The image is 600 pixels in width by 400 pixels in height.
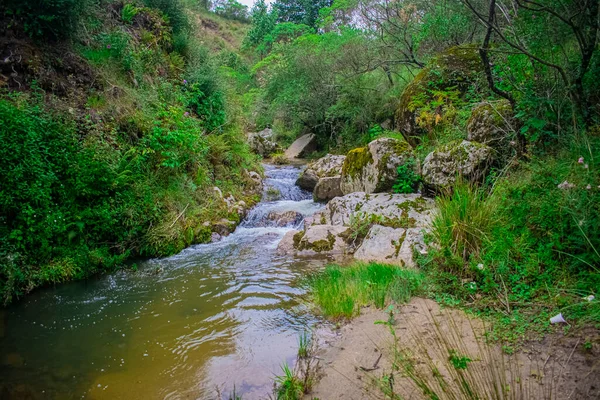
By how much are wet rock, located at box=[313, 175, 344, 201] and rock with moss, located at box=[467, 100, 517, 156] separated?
191 inches

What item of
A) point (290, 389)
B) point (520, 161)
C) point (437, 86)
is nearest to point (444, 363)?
point (290, 389)

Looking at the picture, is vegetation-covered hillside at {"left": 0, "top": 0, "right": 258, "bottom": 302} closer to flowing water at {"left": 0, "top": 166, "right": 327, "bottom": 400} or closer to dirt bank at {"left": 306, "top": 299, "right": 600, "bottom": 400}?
flowing water at {"left": 0, "top": 166, "right": 327, "bottom": 400}

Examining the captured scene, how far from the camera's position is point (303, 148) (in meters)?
18.9

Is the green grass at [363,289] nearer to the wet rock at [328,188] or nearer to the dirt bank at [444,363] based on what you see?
the dirt bank at [444,363]

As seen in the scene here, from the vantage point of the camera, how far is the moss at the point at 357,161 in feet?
29.4

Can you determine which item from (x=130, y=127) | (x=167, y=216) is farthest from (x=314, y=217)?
(x=130, y=127)

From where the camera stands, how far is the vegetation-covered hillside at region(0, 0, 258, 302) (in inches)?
214

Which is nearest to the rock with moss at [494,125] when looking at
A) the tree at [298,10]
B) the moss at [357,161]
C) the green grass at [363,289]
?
the moss at [357,161]

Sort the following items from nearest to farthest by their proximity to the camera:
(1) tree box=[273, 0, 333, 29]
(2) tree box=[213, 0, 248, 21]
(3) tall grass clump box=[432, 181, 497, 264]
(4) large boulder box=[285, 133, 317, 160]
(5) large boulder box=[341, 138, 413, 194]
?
(3) tall grass clump box=[432, 181, 497, 264], (5) large boulder box=[341, 138, 413, 194], (4) large boulder box=[285, 133, 317, 160], (1) tree box=[273, 0, 333, 29], (2) tree box=[213, 0, 248, 21]

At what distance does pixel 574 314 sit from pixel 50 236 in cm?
698

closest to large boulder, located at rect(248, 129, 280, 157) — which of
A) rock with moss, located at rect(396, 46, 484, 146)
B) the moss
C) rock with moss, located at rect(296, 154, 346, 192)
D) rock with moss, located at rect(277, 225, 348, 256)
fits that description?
rock with moss, located at rect(296, 154, 346, 192)

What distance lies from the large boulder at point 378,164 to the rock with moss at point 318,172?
297cm

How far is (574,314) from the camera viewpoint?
9.41ft

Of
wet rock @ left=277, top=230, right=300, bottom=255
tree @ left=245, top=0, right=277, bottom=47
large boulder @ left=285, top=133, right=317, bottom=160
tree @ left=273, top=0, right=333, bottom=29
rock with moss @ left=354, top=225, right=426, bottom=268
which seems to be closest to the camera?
rock with moss @ left=354, top=225, right=426, bottom=268
